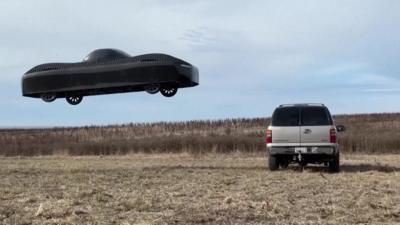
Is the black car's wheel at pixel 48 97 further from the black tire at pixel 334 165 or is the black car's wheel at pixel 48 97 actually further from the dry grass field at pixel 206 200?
the black tire at pixel 334 165

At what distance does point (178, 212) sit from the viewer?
847 centimetres

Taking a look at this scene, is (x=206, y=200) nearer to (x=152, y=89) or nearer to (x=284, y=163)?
(x=284, y=163)

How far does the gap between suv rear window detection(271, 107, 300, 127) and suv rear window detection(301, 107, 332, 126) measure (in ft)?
0.64

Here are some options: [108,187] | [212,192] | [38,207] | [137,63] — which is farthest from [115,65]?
[38,207]

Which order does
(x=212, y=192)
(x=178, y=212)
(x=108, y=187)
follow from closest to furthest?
(x=178, y=212)
(x=212, y=192)
(x=108, y=187)

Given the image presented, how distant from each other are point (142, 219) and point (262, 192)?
352 centimetres

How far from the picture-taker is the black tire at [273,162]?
16016 mm

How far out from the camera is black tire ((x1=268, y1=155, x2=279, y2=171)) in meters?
16.0

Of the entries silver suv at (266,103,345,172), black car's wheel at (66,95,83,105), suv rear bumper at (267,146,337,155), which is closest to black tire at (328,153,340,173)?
silver suv at (266,103,345,172)

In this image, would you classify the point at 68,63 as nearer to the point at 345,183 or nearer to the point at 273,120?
the point at 273,120

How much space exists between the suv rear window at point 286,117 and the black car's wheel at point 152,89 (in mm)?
4063

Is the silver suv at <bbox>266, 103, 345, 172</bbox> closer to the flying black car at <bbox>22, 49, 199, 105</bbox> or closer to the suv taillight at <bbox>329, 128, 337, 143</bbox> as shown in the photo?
the suv taillight at <bbox>329, 128, 337, 143</bbox>

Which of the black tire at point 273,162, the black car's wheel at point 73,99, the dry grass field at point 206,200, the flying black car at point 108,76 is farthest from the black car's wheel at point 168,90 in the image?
the dry grass field at point 206,200

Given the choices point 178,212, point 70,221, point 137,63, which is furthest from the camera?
point 137,63
